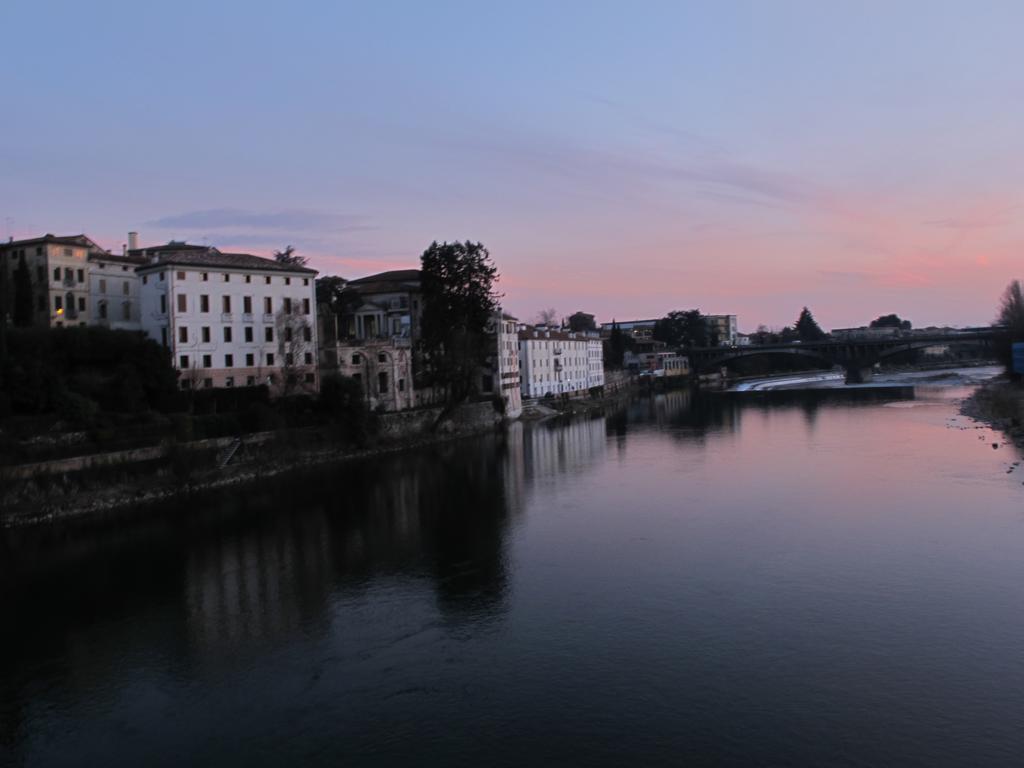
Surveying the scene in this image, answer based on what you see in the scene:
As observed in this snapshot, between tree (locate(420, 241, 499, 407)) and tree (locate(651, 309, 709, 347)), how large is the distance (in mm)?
61121

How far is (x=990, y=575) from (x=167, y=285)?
25.2 metres

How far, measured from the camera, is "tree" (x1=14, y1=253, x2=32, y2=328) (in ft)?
88.7

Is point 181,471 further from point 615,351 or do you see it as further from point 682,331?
point 682,331

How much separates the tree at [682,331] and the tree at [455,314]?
201 ft

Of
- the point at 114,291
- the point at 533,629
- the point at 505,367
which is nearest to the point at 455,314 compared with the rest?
the point at 505,367

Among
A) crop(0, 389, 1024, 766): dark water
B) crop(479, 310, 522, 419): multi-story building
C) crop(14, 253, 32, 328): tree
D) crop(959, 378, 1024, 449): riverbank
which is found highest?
crop(14, 253, 32, 328): tree

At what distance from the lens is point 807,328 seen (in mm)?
→ 120625

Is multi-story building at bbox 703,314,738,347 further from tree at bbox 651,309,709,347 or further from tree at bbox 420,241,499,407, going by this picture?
tree at bbox 420,241,499,407

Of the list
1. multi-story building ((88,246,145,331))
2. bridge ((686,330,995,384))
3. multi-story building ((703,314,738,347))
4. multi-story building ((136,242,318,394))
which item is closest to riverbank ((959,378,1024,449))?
bridge ((686,330,995,384))

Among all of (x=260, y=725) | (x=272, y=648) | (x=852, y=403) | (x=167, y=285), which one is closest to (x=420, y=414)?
(x=167, y=285)

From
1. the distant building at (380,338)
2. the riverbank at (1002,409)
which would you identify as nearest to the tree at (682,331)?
the riverbank at (1002,409)

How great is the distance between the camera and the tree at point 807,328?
120 m

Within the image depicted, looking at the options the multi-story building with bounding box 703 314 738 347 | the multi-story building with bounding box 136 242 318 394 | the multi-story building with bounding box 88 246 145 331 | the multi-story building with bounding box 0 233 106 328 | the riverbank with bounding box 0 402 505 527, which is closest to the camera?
the riverbank with bounding box 0 402 505 527

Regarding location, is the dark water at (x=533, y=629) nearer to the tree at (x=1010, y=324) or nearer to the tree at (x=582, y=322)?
the tree at (x=1010, y=324)
